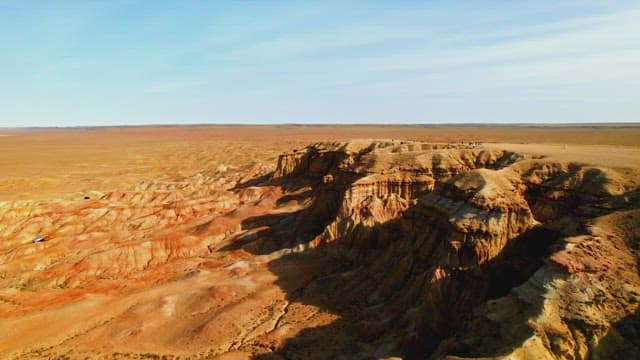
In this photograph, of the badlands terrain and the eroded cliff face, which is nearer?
the eroded cliff face

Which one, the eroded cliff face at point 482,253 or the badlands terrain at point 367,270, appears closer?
the eroded cliff face at point 482,253

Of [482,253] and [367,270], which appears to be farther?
[367,270]

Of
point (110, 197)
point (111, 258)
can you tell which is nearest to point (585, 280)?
point (111, 258)

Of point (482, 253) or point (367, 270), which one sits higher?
point (482, 253)

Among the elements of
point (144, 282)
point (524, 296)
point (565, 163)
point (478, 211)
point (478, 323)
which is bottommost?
point (144, 282)

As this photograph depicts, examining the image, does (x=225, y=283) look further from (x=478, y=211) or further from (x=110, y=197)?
(x=110, y=197)

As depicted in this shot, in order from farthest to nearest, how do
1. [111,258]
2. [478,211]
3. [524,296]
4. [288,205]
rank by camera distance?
[288,205] → [111,258] → [478,211] → [524,296]

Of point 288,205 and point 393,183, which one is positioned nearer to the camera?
point 393,183

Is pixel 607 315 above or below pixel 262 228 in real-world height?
above
